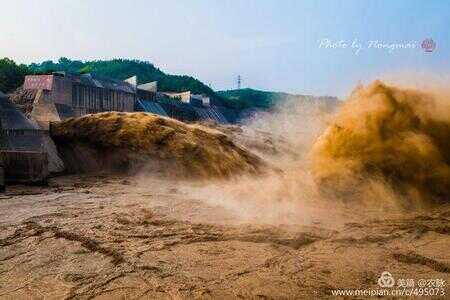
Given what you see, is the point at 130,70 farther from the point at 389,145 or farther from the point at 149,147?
the point at 389,145

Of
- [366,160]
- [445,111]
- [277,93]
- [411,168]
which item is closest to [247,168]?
[366,160]

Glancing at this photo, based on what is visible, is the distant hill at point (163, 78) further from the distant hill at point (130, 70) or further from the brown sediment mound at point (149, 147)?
the brown sediment mound at point (149, 147)

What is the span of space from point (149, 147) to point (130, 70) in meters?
72.3

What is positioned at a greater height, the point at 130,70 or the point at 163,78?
the point at 130,70

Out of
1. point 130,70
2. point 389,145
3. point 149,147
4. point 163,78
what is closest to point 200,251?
point 389,145

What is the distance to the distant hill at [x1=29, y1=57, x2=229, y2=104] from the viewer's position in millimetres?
67113

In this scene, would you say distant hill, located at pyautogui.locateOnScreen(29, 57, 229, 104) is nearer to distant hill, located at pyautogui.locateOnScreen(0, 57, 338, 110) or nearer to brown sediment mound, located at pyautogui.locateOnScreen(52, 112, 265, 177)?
distant hill, located at pyautogui.locateOnScreen(0, 57, 338, 110)

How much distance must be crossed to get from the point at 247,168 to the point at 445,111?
3.99 meters

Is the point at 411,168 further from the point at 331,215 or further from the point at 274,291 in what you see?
the point at 274,291

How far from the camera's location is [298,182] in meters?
6.64

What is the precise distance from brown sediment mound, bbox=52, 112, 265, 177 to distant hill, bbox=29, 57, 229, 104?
54150 millimetres

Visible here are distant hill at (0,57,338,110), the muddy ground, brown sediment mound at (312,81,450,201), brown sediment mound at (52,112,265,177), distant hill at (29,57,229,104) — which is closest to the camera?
the muddy ground

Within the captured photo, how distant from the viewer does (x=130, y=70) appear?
255ft

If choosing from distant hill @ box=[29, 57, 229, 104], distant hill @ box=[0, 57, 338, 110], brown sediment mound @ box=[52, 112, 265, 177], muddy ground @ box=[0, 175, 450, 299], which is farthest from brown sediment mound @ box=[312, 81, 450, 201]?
distant hill @ box=[29, 57, 229, 104]
